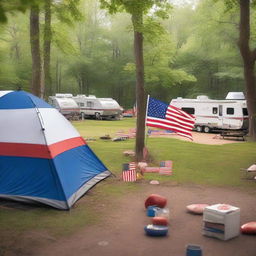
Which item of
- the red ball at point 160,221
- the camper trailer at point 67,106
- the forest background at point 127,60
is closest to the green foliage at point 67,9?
the red ball at point 160,221

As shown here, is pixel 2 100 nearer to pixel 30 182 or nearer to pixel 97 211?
pixel 30 182

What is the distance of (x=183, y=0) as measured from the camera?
46.4 meters

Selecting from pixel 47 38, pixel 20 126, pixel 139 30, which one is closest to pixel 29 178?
pixel 20 126

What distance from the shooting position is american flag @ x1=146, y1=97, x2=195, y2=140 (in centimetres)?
1161

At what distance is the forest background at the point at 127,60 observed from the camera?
1328 inches

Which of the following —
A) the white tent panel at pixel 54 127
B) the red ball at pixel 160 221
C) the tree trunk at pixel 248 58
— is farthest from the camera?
the tree trunk at pixel 248 58

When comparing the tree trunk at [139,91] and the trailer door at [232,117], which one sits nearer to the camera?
the tree trunk at [139,91]

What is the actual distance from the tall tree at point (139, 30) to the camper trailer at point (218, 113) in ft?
40.1

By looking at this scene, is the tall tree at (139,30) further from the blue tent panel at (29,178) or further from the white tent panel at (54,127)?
the blue tent panel at (29,178)

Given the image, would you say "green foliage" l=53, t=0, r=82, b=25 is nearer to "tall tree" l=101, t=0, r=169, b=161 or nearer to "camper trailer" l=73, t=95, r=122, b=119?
"tall tree" l=101, t=0, r=169, b=161

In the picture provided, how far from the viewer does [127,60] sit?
44719 mm

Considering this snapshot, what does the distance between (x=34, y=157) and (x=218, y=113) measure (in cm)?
1804

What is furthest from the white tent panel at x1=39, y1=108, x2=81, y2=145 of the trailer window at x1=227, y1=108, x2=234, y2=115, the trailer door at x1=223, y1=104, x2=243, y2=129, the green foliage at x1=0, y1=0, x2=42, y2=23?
the trailer window at x1=227, y1=108, x2=234, y2=115

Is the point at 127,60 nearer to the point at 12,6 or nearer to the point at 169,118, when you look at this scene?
the point at 169,118
